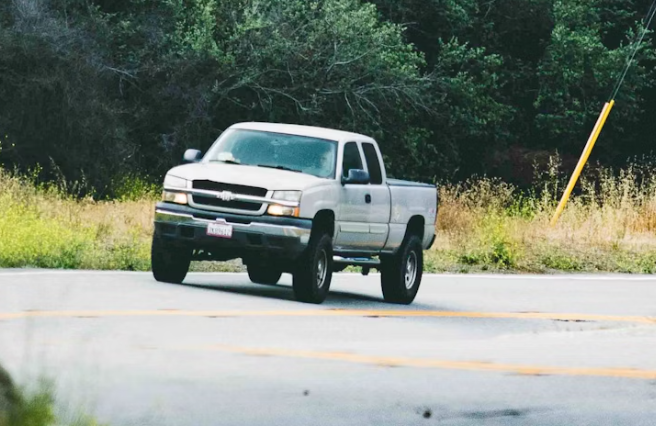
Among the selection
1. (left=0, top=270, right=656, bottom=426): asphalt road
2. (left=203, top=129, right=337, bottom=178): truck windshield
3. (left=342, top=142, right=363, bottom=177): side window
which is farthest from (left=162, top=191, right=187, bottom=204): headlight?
(left=342, top=142, right=363, bottom=177): side window

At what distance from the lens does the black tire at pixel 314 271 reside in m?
15.9

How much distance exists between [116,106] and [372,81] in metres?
6.83

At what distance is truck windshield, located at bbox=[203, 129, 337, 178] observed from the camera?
55.7ft

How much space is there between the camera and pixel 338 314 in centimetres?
1537

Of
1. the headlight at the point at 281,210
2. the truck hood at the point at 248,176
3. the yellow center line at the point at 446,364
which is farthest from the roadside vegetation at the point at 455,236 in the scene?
the yellow center line at the point at 446,364

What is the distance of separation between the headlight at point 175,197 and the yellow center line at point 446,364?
439 cm

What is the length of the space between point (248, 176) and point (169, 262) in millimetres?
1473

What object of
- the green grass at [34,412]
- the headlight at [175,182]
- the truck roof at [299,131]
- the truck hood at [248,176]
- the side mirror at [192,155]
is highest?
the truck roof at [299,131]

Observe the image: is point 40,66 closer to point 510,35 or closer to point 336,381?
point 510,35

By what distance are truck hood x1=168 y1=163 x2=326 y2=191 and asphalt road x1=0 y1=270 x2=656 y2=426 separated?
1.20 meters

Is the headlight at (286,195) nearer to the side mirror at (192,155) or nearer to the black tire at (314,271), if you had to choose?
the black tire at (314,271)

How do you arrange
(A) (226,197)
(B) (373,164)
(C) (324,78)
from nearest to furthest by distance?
(A) (226,197), (B) (373,164), (C) (324,78)

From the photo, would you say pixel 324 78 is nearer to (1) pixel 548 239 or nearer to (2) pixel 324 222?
(1) pixel 548 239

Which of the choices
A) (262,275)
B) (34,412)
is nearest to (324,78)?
(262,275)
